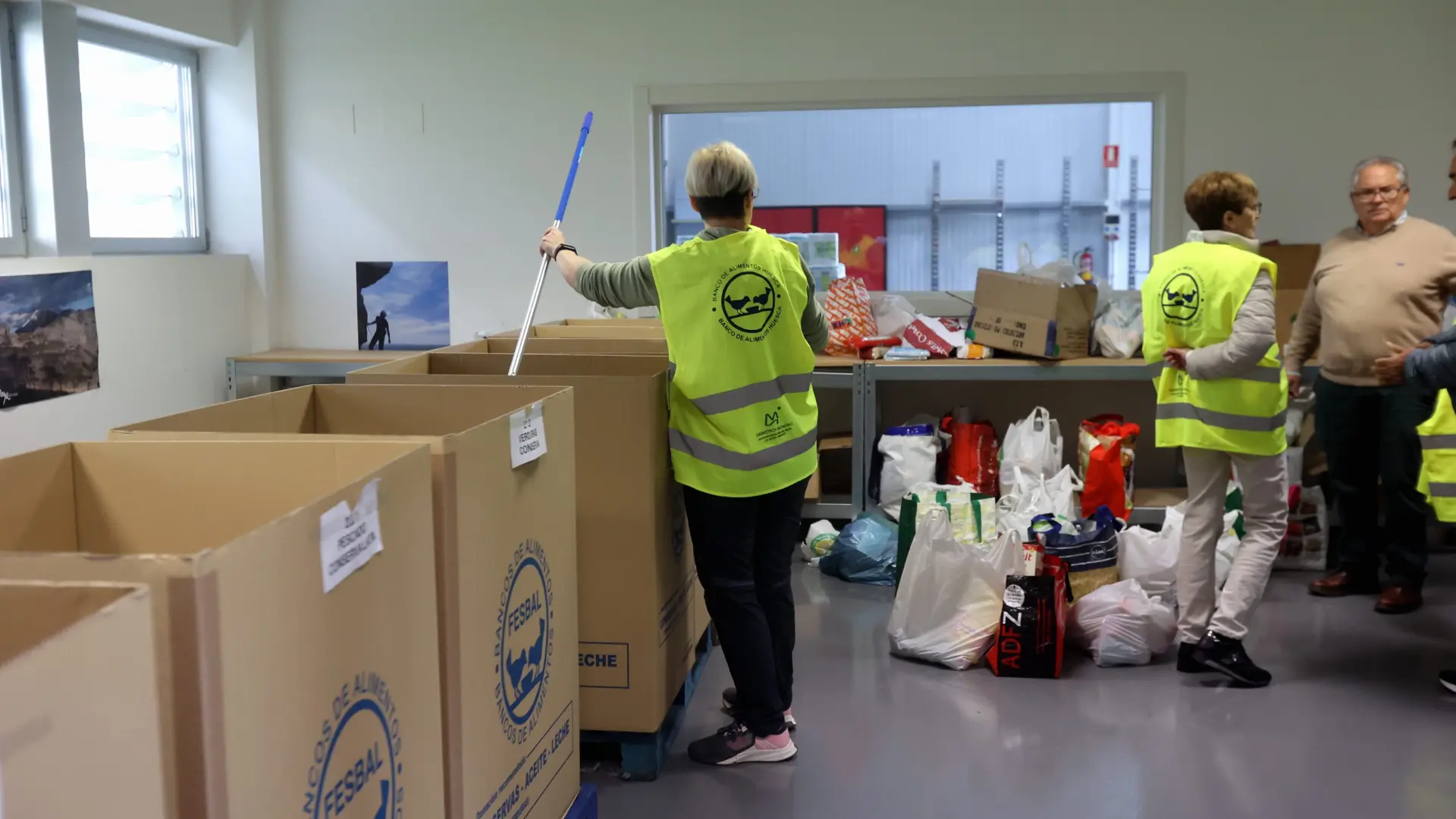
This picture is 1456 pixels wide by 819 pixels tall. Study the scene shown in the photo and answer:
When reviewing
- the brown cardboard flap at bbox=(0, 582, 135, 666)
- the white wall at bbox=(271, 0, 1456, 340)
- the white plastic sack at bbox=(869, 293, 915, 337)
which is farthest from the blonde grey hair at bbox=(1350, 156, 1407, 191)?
the brown cardboard flap at bbox=(0, 582, 135, 666)

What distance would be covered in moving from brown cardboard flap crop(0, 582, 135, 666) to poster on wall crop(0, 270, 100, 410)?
3.44 metres

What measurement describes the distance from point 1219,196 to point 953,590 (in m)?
1.26

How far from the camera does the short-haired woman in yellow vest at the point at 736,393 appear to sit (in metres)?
2.47

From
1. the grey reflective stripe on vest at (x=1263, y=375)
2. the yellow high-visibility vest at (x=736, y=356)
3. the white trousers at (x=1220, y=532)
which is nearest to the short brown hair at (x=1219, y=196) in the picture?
the grey reflective stripe on vest at (x=1263, y=375)

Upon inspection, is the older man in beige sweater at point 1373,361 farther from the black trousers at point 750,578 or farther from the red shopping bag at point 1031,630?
the black trousers at point 750,578

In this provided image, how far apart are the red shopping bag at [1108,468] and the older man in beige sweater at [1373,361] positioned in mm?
674

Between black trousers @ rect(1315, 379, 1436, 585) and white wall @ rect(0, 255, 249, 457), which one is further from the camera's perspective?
white wall @ rect(0, 255, 249, 457)

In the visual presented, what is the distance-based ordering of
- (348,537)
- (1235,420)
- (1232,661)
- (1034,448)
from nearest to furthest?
(348,537) → (1235,420) → (1232,661) → (1034,448)

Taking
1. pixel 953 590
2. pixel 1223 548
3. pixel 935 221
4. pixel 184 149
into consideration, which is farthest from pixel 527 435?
pixel 184 149

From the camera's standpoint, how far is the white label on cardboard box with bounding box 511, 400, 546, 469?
63.5 inches

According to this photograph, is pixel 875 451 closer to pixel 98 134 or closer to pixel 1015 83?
pixel 1015 83

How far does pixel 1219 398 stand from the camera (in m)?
3.06

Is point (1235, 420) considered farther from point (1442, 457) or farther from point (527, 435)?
point (527, 435)

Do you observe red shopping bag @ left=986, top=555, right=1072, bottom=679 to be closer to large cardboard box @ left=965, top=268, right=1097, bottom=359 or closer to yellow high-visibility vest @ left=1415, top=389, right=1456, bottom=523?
yellow high-visibility vest @ left=1415, top=389, right=1456, bottom=523
